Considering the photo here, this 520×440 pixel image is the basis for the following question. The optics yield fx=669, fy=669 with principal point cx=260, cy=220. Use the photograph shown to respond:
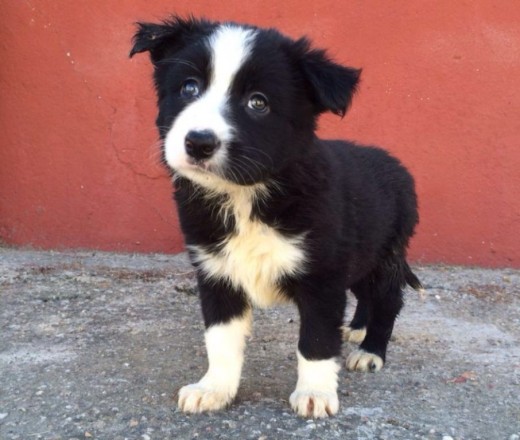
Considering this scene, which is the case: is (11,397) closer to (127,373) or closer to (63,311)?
(127,373)

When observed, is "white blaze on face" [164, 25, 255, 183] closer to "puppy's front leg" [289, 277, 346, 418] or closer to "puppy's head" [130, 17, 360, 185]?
"puppy's head" [130, 17, 360, 185]

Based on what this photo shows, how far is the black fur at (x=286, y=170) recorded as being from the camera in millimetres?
2639

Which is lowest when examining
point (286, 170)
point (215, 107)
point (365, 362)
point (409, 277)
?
point (365, 362)

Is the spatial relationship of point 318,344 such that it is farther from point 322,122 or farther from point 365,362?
point 322,122

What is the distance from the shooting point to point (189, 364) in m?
3.44

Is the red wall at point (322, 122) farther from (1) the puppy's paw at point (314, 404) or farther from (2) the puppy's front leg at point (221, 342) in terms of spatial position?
(1) the puppy's paw at point (314, 404)

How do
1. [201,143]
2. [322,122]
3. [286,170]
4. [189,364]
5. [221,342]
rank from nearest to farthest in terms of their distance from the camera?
[201,143] < [286,170] < [221,342] < [189,364] < [322,122]

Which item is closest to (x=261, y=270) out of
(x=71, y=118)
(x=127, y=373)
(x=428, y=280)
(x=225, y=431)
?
(x=225, y=431)

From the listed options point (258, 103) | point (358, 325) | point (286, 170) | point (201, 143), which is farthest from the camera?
point (358, 325)

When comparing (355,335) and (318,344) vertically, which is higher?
(318,344)

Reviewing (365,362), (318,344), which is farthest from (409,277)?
(318,344)

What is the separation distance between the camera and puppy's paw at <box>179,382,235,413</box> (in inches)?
111

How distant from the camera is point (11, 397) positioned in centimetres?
297

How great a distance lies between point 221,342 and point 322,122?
286cm
